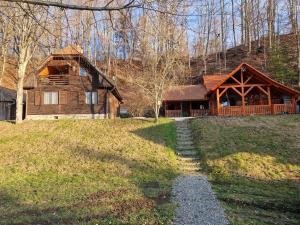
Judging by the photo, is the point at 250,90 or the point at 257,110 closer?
the point at 257,110

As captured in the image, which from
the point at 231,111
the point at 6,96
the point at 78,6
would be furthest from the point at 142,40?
the point at 6,96

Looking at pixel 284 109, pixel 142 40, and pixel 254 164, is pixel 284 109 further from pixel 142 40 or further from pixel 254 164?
pixel 142 40

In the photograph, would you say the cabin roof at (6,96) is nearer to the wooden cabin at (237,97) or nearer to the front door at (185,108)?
the wooden cabin at (237,97)

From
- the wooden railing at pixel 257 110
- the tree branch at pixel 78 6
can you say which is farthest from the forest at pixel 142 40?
the wooden railing at pixel 257 110

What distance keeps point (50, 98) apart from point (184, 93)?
1660 cm

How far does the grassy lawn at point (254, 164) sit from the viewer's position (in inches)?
384

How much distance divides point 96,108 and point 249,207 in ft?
77.1

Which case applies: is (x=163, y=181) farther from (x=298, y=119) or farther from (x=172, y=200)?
(x=298, y=119)

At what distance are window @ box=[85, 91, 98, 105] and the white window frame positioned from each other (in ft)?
9.13

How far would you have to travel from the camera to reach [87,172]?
16094 mm

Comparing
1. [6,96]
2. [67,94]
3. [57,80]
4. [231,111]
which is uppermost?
[57,80]

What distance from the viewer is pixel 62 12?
6.09m

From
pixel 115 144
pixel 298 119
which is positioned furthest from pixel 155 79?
pixel 298 119

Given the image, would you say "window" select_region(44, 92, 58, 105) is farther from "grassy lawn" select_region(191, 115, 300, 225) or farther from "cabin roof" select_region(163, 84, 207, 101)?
"cabin roof" select_region(163, 84, 207, 101)
